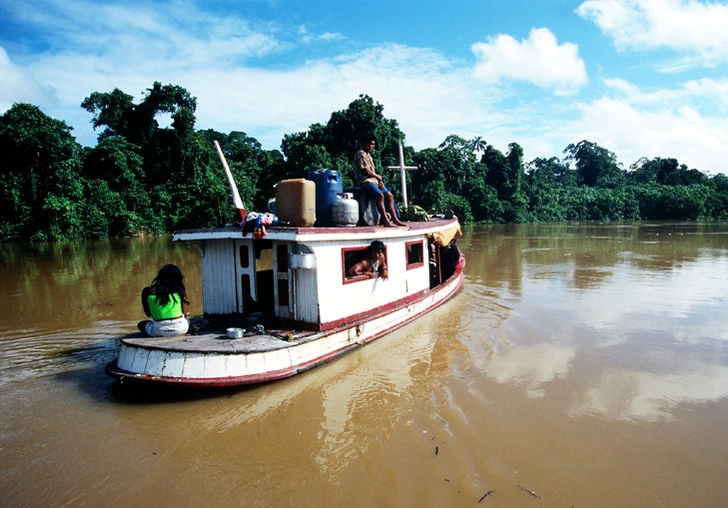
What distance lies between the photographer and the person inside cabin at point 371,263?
25.4ft

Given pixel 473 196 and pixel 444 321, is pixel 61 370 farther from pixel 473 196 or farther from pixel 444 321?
pixel 473 196

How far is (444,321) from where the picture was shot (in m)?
9.84

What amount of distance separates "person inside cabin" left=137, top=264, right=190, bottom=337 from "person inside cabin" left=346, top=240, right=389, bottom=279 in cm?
277

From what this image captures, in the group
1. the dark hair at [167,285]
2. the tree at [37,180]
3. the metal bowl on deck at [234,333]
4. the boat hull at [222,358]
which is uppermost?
the tree at [37,180]

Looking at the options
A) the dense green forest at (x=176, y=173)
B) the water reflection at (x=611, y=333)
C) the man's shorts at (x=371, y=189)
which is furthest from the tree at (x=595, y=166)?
the man's shorts at (x=371, y=189)

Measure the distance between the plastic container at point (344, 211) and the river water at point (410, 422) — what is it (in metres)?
2.23

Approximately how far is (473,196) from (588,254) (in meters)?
29.2

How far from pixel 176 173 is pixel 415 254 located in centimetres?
3186

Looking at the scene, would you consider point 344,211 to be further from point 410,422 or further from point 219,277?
point 410,422

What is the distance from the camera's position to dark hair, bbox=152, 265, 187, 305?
6156 millimetres

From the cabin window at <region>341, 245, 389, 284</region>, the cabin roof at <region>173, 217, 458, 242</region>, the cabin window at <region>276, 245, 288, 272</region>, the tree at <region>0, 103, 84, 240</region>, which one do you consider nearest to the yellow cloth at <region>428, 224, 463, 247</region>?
the cabin roof at <region>173, 217, 458, 242</region>

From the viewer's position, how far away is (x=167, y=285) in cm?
618

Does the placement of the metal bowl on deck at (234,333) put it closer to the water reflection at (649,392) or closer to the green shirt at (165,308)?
the green shirt at (165,308)

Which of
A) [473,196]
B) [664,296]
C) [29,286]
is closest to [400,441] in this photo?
[664,296]
